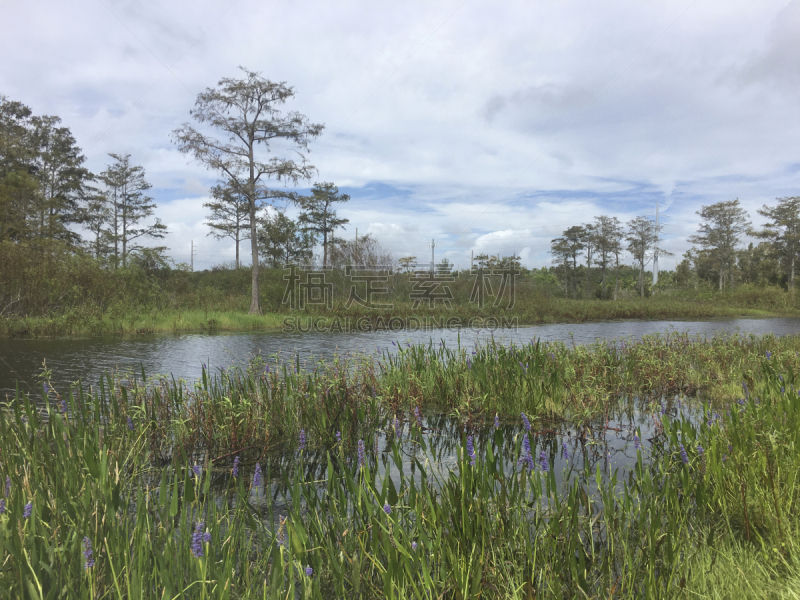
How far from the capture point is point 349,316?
64.5 ft

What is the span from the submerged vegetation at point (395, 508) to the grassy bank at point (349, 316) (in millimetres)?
11880

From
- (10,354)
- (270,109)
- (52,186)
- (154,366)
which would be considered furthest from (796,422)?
(52,186)

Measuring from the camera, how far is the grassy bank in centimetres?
1438

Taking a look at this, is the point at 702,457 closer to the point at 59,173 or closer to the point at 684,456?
the point at 684,456

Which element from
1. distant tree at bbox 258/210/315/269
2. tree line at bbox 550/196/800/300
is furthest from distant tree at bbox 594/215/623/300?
distant tree at bbox 258/210/315/269

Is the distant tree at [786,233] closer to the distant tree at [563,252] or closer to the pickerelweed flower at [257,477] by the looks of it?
the distant tree at [563,252]

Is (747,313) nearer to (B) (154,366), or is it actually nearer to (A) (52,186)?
(B) (154,366)

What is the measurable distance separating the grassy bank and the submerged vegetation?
11880mm

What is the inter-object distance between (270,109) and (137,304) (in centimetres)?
1084

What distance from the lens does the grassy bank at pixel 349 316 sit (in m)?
14.4

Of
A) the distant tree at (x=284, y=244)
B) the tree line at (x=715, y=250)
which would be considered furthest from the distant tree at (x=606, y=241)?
the distant tree at (x=284, y=244)

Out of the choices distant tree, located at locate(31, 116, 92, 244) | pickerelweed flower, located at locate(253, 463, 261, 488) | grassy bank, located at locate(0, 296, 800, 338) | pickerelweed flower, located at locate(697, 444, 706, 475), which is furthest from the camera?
distant tree, located at locate(31, 116, 92, 244)

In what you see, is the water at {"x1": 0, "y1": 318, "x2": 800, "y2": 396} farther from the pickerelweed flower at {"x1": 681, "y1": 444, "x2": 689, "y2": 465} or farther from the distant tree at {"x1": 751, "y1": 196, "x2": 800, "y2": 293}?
the distant tree at {"x1": 751, "y1": 196, "x2": 800, "y2": 293}

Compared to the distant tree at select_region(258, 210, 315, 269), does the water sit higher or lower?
lower
